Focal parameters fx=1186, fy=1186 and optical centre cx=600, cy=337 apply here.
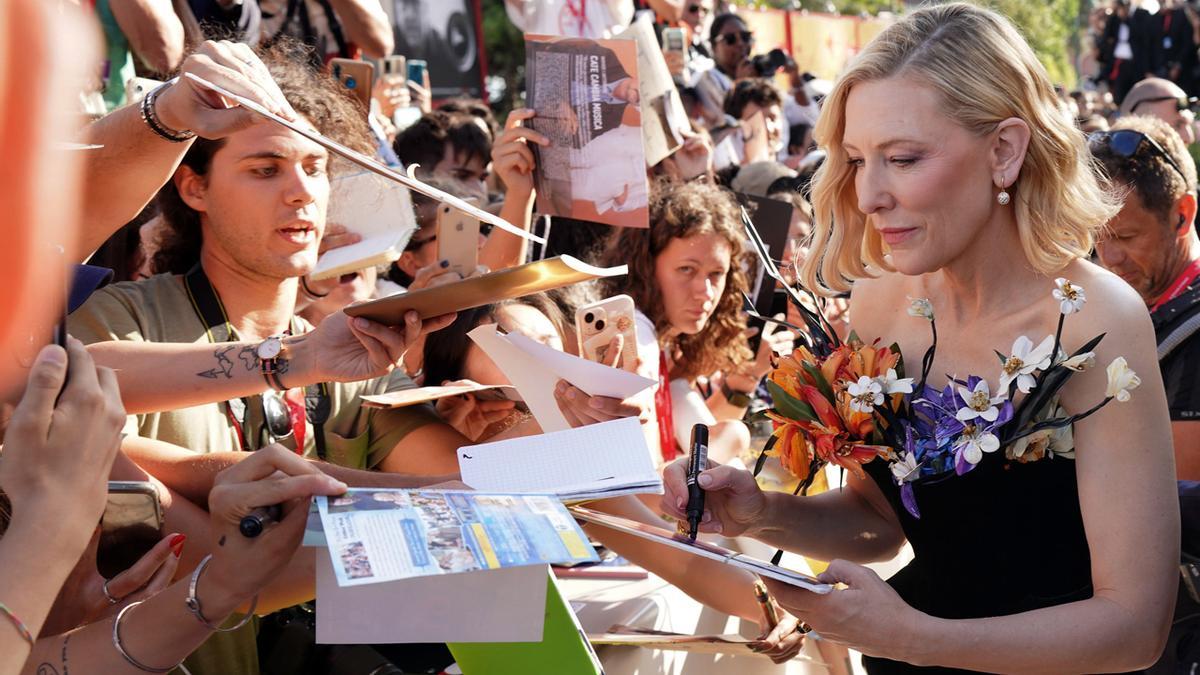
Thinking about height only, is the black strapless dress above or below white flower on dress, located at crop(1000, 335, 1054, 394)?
below

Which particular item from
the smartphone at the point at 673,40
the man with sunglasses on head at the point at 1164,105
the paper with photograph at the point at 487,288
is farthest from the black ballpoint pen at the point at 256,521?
the man with sunglasses on head at the point at 1164,105

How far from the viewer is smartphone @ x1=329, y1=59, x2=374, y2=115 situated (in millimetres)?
4379

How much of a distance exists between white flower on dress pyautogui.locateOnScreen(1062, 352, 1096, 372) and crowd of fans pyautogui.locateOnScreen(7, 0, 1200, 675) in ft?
2.40

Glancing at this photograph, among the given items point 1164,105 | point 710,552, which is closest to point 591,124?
point 710,552

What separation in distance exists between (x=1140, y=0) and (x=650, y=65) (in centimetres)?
1168

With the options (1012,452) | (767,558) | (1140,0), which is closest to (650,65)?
(767,558)

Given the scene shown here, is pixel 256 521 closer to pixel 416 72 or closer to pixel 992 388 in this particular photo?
pixel 992 388

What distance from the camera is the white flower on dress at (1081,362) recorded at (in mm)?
2027

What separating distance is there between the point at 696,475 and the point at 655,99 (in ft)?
7.16

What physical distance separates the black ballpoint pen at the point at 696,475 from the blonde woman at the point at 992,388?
0.08 feet

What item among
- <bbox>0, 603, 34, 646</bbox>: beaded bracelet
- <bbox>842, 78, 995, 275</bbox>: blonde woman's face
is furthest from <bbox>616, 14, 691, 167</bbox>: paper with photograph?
<bbox>0, 603, 34, 646</bbox>: beaded bracelet

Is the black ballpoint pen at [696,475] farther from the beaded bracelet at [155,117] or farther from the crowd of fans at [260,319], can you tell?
the beaded bracelet at [155,117]

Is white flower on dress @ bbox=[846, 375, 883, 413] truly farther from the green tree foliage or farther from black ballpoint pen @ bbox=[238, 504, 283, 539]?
the green tree foliage

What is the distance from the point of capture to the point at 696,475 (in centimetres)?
224
